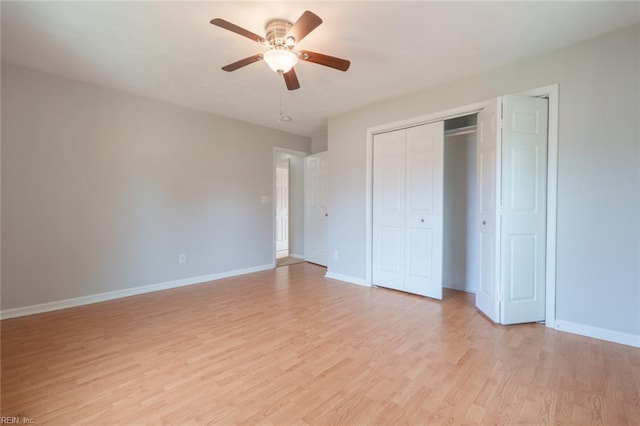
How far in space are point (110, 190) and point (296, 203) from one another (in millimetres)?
3378

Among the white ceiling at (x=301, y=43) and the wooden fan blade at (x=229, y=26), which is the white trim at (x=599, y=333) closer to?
the white ceiling at (x=301, y=43)

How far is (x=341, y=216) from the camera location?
169 inches

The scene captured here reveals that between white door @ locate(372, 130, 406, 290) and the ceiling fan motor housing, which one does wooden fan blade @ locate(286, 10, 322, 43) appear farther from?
white door @ locate(372, 130, 406, 290)

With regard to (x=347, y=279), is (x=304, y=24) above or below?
above

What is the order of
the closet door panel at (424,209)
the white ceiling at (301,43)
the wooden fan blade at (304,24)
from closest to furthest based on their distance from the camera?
the wooden fan blade at (304,24) → the white ceiling at (301,43) → the closet door panel at (424,209)

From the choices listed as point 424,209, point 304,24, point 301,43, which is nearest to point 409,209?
point 424,209

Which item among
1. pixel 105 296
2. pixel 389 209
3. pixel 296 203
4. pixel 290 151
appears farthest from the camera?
pixel 296 203

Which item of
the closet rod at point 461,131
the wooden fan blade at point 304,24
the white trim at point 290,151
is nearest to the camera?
the wooden fan blade at point 304,24

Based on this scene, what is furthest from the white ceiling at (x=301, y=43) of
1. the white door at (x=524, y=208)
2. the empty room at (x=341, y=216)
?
the white door at (x=524, y=208)

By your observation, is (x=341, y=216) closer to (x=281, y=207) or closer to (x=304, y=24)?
(x=304, y=24)

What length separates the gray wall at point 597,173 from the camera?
7.28 ft

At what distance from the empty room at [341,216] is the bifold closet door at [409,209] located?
0.03 m

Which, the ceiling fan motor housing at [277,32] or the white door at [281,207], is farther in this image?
the white door at [281,207]

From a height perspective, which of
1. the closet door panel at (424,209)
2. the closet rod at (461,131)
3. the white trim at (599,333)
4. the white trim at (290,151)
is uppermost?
the white trim at (290,151)
